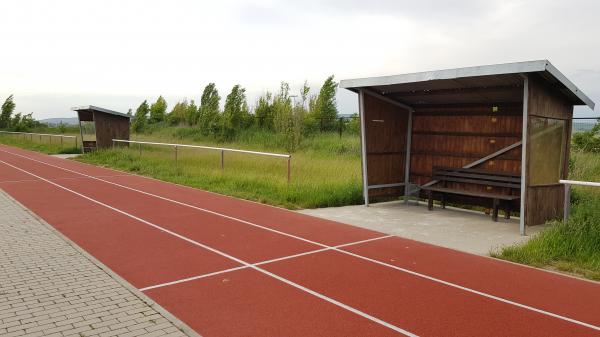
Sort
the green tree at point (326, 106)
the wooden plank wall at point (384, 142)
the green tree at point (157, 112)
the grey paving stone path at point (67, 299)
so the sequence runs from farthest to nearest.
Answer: the green tree at point (157, 112) → the green tree at point (326, 106) → the wooden plank wall at point (384, 142) → the grey paving stone path at point (67, 299)

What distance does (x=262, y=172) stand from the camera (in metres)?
15.9

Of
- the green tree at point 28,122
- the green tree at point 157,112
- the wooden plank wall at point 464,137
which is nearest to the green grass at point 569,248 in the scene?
the wooden plank wall at point 464,137

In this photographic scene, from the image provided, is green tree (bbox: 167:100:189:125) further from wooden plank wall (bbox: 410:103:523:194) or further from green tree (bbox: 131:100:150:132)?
wooden plank wall (bbox: 410:103:523:194)

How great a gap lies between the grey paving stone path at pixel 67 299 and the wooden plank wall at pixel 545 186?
6.96m

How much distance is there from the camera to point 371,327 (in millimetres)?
4406

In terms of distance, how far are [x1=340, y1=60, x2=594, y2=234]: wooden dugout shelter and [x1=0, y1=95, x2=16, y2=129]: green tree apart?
63.6 metres

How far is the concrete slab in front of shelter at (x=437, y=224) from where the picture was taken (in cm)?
796

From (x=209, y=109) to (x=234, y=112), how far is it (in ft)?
11.2

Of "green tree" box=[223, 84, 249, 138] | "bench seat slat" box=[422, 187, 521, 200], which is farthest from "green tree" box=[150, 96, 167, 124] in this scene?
"bench seat slat" box=[422, 187, 521, 200]

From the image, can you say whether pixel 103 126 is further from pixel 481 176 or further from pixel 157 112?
pixel 157 112

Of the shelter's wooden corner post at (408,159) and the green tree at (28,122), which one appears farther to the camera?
the green tree at (28,122)

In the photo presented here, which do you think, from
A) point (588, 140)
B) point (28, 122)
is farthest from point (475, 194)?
point (28, 122)

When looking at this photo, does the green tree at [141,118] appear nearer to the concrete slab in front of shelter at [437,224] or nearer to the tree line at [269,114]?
the tree line at [269,114]

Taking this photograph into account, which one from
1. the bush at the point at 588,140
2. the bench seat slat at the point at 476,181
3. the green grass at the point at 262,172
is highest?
the bush at the point at 588,140
